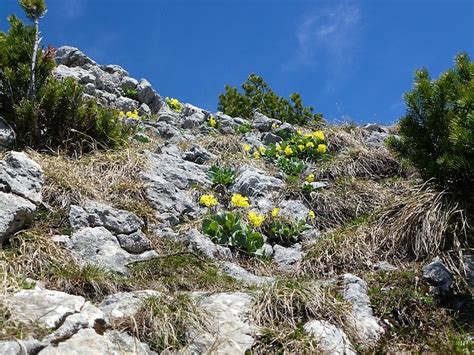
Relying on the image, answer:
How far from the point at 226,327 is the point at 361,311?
1.21 meters

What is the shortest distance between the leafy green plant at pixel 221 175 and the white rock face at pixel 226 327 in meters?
2.97

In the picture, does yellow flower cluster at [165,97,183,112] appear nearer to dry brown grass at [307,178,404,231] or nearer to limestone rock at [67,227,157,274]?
dry brown grass at [307,178,404,231]

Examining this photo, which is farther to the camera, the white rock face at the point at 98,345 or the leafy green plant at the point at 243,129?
the leafy green plant at the point at 243,129

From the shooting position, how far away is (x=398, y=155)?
6.12 meters

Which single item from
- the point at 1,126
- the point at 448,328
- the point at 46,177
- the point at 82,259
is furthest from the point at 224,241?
the point at 1,126

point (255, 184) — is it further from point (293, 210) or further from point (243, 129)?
point (243, 129)

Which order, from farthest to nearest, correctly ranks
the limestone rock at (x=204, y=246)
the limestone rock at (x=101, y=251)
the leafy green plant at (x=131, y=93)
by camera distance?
1. the leafy green plant at (x=131, y=93)
2. the limestone rock at (x=204, y=246)
3. the limestone rock at (x=101, y=251)

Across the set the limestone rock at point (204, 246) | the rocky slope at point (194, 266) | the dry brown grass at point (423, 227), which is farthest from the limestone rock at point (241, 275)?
the dry brown grass at point (423, 227)

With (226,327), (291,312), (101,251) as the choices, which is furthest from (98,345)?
(101,251)

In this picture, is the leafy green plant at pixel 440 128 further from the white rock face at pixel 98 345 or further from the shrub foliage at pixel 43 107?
the shrub foliage at pixel 43 107

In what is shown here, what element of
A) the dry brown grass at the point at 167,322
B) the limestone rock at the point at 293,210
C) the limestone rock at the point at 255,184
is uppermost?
the limestone rock at the point at 255,184

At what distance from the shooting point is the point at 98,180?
5980 millimetres

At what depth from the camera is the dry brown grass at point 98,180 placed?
5402 mm

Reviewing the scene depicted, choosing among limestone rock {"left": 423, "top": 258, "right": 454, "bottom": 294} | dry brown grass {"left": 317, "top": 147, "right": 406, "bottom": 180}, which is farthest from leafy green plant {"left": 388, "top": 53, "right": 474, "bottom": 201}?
dry brown grass {"left": 317, "top": 147, "right": 406, "bottom": 180}
